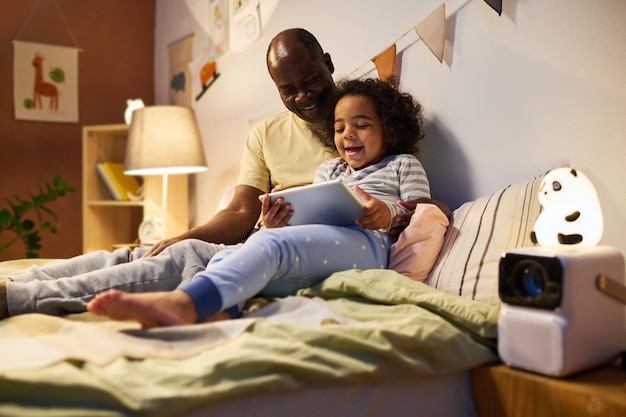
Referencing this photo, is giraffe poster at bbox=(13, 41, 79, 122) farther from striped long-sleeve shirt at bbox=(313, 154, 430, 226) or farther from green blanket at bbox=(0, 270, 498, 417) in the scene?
green blanket at bbox=(0, 270, 498, 417)

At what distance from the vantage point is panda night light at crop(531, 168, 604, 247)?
3.83 feet

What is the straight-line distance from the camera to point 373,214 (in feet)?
4.66

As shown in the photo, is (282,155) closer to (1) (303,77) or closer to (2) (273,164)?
(2) (273,164)

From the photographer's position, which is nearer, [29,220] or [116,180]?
[29,220]

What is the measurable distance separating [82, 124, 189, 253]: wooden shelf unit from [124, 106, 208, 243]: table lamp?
10.9 inches

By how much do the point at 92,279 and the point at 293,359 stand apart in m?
0.59

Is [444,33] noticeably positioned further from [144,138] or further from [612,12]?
[144,138]

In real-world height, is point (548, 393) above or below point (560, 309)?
below

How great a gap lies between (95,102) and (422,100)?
254 centimetres

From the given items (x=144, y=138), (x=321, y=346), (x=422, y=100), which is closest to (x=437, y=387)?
(x=321, y=346)

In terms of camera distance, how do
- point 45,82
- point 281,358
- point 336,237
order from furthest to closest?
point 45,82
point 336,237
point 281,358

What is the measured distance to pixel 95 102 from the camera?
3.74 meters

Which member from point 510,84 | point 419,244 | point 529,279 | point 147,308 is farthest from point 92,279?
point 510,84

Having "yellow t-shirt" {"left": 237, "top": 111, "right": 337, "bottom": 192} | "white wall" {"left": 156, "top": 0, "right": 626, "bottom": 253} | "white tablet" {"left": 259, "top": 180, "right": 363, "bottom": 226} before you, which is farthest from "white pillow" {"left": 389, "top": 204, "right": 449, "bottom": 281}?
"yellow t-shirt" {"left": 237, "top": 111, "right": 337, "bottom": 192}
